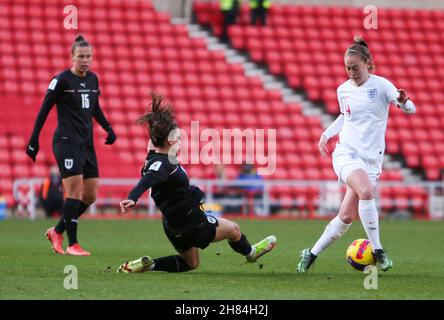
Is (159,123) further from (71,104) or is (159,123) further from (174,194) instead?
(71,104)

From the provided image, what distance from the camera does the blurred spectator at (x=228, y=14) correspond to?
89.7ft

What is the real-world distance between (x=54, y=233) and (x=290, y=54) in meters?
17.0

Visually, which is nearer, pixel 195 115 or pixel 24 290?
pixel 24 290

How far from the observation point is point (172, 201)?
28.1 ft

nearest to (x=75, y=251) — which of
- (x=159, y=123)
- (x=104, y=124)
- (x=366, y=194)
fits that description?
(x=104, y=124)

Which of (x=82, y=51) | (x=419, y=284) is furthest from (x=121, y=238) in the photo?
(x=419, y=284)

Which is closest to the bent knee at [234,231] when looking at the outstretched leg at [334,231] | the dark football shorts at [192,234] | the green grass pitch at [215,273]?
the dark football shorts at [192,234]

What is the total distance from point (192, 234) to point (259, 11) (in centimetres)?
1977

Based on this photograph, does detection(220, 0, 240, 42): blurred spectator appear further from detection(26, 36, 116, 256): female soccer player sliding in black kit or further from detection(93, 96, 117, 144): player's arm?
detection(26, 36, 116, 256): female soccer player sliding in black kit

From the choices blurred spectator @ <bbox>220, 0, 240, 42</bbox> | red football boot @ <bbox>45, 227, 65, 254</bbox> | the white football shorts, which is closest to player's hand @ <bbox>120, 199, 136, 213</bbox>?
the white football shorts

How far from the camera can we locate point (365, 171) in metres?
9.12

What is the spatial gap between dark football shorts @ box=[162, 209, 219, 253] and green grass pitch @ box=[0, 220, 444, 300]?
0.87 feet

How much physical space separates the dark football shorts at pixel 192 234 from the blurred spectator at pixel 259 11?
767 inches
